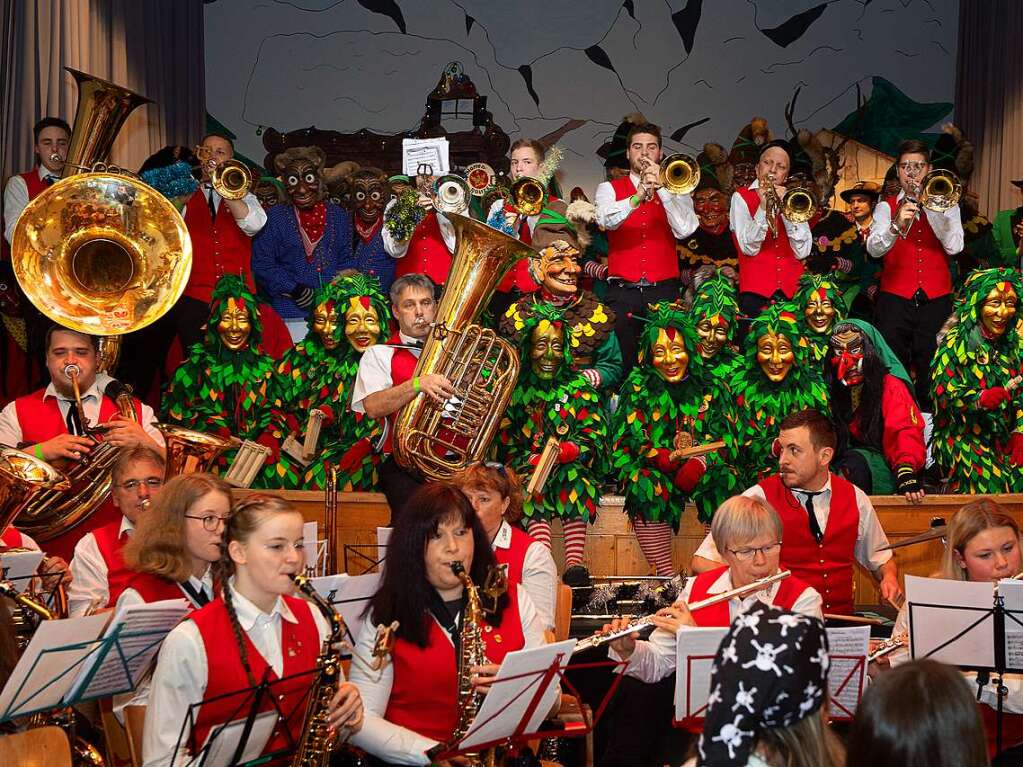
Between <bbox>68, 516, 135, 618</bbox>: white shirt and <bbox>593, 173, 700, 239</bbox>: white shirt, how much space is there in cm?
423

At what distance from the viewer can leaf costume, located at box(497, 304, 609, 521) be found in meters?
6.97

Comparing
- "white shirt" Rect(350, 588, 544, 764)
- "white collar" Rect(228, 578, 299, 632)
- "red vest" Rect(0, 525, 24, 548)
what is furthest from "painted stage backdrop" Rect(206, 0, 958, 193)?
"white collar" Rect(228, 578, 299, 632)

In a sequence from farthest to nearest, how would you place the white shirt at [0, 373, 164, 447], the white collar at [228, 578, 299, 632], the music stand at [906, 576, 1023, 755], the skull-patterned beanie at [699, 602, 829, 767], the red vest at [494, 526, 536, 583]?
the white shirt at [0, 373, 164, 447], the red vest at [494, 526, 536, 583], the music stand at [906, 576, 1023, 755], the white collar at [228, 578, 299, 632], the skull-patterned beanie at [699, 602, 829, 767]

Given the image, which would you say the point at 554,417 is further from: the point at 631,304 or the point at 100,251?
the point at 100,251

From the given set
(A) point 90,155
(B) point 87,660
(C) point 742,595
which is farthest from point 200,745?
(A) point 90,155

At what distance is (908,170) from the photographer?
817cm

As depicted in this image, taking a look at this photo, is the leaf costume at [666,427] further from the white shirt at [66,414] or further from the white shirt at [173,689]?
the white shirt at [173,689]

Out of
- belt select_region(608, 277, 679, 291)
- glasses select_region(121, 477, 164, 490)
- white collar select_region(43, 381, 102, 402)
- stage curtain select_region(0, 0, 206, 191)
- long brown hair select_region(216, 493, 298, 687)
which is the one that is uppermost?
stage curtain select_region(0, 0, 206, 191)

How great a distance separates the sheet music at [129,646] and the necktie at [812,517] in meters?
3.15

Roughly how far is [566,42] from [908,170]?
5.32 m

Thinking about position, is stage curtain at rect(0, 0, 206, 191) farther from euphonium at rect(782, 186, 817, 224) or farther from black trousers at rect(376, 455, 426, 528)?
euphonium at rect(782, 186, 817, 224)

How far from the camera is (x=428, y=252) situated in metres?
8.09

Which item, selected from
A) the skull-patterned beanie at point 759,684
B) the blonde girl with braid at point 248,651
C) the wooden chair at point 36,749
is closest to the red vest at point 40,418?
the blonde girl with braid at point 248,651

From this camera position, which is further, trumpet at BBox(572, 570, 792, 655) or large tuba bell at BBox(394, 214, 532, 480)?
large tuba bell at BBox(394, 214, 532, 480)
